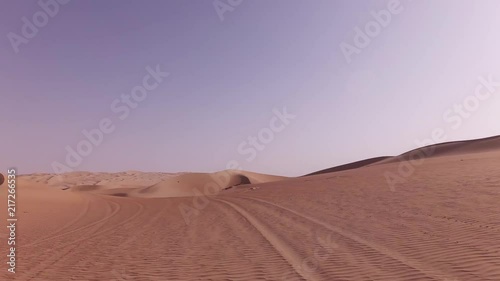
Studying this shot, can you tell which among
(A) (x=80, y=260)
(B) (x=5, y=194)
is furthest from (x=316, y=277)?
(B) (x=5, y=194)

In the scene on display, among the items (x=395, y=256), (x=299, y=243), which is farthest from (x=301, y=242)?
(x=395, y=256)

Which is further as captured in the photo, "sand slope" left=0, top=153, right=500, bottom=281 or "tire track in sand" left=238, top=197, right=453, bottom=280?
"sand slope" left=0, top=153, right=500, bottom=281

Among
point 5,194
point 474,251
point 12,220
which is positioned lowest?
point 474,251

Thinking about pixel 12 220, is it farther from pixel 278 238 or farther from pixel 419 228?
pixel 419 228

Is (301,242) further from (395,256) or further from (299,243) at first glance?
(395,256)

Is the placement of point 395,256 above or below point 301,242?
below

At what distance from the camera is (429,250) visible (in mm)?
7863

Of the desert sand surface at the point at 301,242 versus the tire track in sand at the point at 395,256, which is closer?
the tire track in sand at the point at 395,256

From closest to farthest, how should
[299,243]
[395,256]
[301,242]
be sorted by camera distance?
[395,256], [299,243], [301,242]

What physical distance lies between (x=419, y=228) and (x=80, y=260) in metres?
8.80

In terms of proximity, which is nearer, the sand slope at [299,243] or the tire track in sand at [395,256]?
the tire track in sand at [395,256]

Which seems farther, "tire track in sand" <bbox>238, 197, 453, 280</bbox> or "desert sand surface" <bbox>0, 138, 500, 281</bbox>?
"desert sand surface" <bbox>0, 138, 500, 281</bbox>

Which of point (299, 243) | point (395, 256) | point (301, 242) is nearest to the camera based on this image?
point (395, 256)

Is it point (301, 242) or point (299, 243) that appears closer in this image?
point (299, 243)
